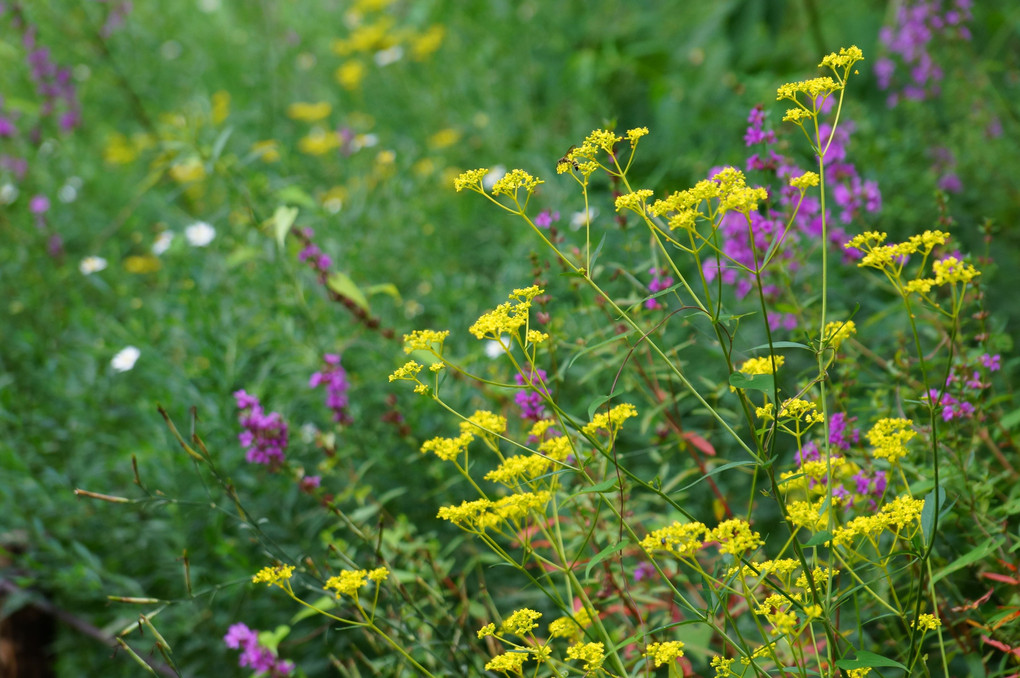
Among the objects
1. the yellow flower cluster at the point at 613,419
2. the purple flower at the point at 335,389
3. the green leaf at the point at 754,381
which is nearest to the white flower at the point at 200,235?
the purple flower at the point at 335,389

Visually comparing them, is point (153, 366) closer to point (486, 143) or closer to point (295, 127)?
point (486, 143)

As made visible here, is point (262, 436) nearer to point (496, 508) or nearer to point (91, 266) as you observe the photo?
point (496, 508)

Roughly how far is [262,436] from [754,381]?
1.17 metres

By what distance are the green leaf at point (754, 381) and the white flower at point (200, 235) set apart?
2.34 m

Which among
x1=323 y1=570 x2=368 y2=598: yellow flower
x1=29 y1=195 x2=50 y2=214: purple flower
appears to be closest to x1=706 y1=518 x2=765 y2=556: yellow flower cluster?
x1=323 y1=570 x2=368 y2=598: yellow flower

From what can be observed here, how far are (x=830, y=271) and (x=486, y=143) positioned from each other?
1982 millimetres

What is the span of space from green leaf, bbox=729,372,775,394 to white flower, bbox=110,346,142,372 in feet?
6.92

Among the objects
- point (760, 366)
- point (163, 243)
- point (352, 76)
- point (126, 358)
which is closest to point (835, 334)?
point (760, 366)

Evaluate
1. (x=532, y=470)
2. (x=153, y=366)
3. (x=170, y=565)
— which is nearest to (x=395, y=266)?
(x=153, y=366)

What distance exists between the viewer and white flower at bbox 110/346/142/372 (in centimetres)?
255

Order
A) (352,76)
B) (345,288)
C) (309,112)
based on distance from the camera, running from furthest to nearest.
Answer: (352,76) < (309,112) < (345,288)

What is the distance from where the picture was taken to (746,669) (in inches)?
41.8

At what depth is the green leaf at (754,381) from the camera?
0.95m

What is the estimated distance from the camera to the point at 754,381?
3.17ft
